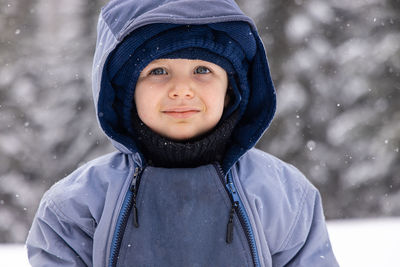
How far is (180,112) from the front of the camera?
69.3 inches

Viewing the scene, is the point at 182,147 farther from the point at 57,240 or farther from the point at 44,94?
the point at 44,94

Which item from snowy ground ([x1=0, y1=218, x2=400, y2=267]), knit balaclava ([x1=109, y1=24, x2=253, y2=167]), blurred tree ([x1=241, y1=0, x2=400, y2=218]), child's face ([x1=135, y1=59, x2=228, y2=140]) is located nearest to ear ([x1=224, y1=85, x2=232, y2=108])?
knit balaclava ([x1=109, y1=24, x2=253, y2=167])

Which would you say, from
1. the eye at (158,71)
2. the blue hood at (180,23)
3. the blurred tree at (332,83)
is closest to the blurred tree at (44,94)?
the blurred tree at (332,83)

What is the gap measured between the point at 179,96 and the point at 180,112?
0.06 meters

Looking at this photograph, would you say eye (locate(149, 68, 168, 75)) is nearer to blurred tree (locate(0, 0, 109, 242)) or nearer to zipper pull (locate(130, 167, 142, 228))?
zipper pull (locate(130, 167, 142, 228))

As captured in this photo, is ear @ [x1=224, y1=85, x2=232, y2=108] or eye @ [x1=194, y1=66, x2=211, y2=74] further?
ear @ [x1=224, y1=85, x2=232, y2=108]

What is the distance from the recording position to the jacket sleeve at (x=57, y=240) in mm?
1786

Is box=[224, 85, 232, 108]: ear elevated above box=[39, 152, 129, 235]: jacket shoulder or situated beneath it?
elevated above

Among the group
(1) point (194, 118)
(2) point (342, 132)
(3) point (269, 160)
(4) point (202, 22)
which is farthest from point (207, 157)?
(2) point (342, 132)

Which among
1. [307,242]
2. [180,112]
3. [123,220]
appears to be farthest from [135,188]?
[307,242]

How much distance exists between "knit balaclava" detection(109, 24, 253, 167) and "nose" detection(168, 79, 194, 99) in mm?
92

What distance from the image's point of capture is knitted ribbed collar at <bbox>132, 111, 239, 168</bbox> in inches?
71.3

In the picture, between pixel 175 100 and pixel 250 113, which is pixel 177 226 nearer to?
pixel 175 100

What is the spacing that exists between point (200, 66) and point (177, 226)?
0.59 metres
